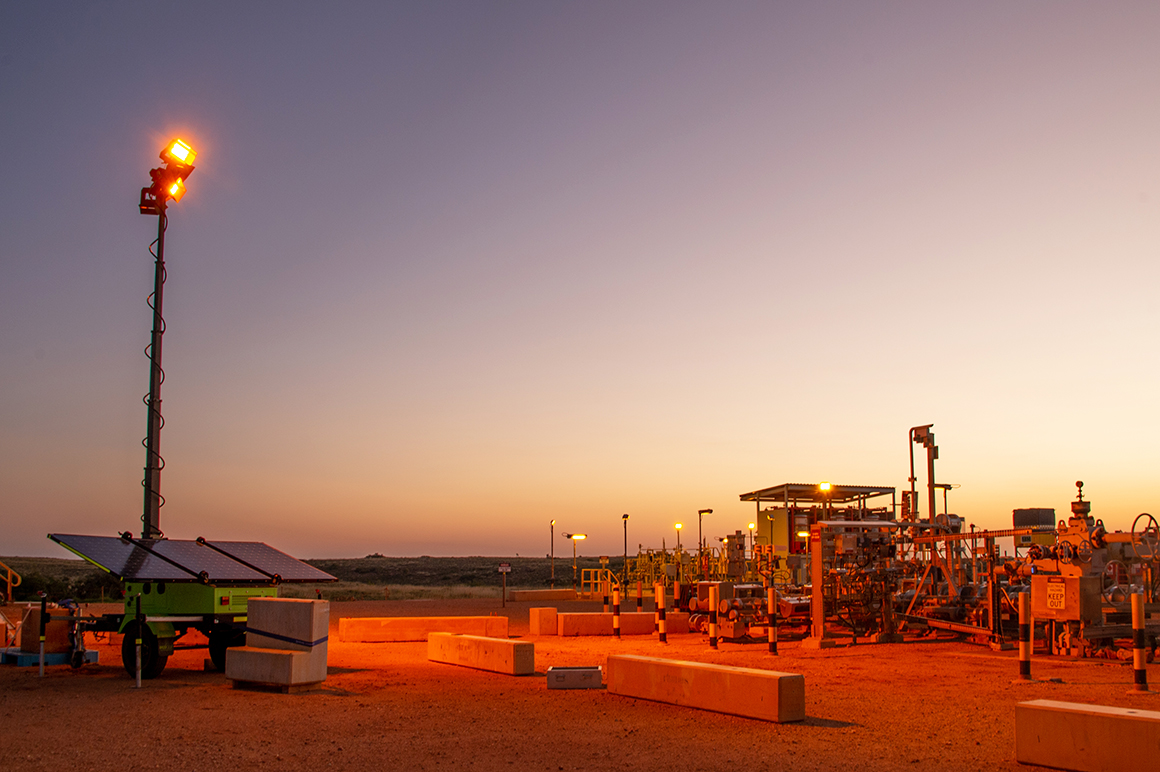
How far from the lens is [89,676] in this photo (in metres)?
15.2

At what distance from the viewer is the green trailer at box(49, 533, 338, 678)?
47.8ft

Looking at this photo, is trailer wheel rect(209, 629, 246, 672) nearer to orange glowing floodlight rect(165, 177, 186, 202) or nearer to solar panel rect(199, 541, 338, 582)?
solar panel rect(199, 541, 338, 582)

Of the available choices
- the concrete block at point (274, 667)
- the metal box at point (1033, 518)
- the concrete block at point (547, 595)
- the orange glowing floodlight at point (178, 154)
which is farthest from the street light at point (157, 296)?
the concrete block at point (547, 595)

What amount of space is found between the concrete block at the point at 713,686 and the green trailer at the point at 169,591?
495 centimetres

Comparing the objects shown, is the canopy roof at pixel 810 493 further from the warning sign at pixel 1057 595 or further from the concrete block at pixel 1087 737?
the concrete block at pixel 1087 737

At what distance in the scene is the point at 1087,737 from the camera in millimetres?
8461

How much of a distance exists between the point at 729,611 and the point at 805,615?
2.72 meters

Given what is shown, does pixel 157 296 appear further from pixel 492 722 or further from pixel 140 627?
pixel 492 722

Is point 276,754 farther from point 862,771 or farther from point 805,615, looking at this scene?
point 805,615

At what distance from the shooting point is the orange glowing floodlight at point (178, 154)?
54.9 feet

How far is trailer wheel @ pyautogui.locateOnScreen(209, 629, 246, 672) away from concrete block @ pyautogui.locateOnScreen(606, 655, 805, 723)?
6335mm

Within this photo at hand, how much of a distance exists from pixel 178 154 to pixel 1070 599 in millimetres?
18092

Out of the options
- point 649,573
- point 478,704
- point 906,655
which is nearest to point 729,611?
point 906,655

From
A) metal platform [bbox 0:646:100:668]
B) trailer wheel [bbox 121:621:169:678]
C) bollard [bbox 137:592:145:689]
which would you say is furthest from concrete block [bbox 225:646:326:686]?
metal platform [bbox 0:646:100:668]
